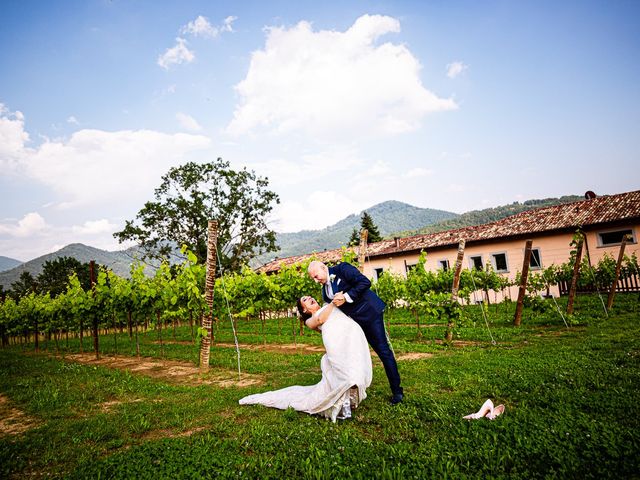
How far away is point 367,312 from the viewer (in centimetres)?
443

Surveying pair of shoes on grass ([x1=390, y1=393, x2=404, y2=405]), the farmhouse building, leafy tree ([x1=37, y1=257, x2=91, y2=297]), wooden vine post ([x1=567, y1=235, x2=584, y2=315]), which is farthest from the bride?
leafy tree ([x1=37, y1=257, x2=91, y2=297])

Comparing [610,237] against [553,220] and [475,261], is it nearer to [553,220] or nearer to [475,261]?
[553,220]

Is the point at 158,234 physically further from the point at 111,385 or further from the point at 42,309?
the point at 111,385

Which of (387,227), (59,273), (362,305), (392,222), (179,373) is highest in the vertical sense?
(392,222)

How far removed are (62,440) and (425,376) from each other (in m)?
4.91

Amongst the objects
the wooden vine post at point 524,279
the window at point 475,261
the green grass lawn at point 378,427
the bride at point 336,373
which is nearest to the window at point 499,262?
the window at point 475,261

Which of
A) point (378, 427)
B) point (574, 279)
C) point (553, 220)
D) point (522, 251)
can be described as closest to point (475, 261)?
point (522, 251)

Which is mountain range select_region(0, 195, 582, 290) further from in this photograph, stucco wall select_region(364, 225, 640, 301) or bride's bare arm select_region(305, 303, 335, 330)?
bride's bare arm select_region(305, 303, 335, 330)

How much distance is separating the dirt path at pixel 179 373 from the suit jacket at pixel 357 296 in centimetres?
271

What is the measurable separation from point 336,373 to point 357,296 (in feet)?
3.17

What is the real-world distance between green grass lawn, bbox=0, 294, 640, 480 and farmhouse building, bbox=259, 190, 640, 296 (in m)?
12.4

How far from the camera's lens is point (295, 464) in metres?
2.94

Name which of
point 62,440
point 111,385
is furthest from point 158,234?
point 62,440

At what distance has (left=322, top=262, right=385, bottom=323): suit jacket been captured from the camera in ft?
14.4
